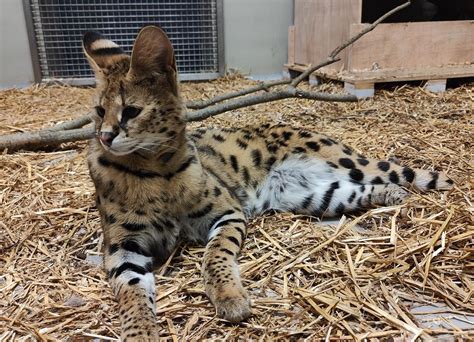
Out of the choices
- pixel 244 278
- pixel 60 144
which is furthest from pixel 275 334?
pixel 60 144

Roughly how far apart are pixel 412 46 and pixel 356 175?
298cm

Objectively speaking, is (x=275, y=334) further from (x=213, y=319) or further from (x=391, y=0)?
(x=391, y=0)

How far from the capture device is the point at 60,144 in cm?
401

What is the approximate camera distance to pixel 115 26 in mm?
6363

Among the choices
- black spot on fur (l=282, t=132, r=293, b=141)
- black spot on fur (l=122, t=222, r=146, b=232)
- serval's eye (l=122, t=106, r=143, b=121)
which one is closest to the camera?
serval's eye (l=122, t=106, r=143, b=121)

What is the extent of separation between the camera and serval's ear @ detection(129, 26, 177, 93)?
201 cm

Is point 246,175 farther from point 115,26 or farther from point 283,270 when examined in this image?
point 115,26

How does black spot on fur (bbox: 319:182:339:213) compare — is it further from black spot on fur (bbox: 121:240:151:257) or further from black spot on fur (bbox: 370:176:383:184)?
black spot on fur (bbox: 121:240:151:257)

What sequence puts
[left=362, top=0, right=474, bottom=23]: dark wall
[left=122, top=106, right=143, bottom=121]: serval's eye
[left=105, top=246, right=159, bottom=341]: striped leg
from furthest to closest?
[left=362, top=0, right=474, bottom=23]: dark wall → [left=122, top=106, right=143, bottom=121]: serval's eye → [left=105, top=246, right=159, bottom=341]: striped leg

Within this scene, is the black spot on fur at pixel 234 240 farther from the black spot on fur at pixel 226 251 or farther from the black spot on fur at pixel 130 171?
the black spot on fur at pixel 130 171

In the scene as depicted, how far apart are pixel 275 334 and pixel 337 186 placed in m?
1.26

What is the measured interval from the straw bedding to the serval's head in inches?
23.9

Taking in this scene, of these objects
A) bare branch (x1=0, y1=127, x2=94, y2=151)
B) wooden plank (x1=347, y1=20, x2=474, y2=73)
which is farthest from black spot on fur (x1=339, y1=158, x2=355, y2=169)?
wooden plank (x1=347, y1=20, x2=474, y2=73)

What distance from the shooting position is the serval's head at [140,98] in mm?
2008
